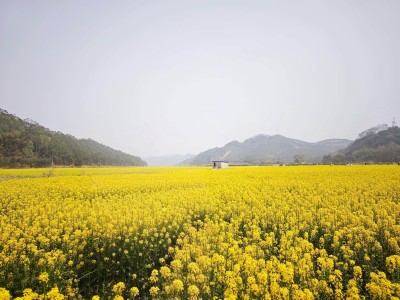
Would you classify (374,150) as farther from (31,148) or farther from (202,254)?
(202,254)

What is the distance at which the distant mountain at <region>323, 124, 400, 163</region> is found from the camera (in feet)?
292

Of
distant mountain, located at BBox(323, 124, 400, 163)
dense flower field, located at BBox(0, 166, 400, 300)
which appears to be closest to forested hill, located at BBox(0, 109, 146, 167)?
dense flower field, located at BBox(0, 166, 400, 300)

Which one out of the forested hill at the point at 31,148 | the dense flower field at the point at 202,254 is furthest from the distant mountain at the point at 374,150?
the forested hill at the point at 31,148

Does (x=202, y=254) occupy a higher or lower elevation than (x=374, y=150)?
lower

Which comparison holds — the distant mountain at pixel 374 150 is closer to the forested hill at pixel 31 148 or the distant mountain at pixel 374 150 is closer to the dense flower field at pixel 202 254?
the dense flower field at pixel 202 254

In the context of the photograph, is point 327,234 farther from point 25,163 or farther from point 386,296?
point 25,163

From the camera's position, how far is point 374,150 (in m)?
104

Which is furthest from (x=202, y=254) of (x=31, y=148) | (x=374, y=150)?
(x=374, y=150)

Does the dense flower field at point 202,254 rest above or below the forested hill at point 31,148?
below

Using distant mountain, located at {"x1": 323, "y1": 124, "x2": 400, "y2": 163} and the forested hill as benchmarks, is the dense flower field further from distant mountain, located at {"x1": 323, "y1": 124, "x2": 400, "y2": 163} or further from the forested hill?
distant mountain, located at {"x1": 323, "y1": 124, "x2": 400, "y2": 163}

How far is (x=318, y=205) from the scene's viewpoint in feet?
40.2

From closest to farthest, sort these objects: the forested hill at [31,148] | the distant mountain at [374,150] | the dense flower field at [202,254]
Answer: the dense flower field at [202,254] → the forested hill at [31,148] → the distant mountain at [374,150]

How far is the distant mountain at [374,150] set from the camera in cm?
8900

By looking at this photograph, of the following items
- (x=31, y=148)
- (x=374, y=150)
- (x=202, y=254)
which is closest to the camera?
(x=202, y=254)
